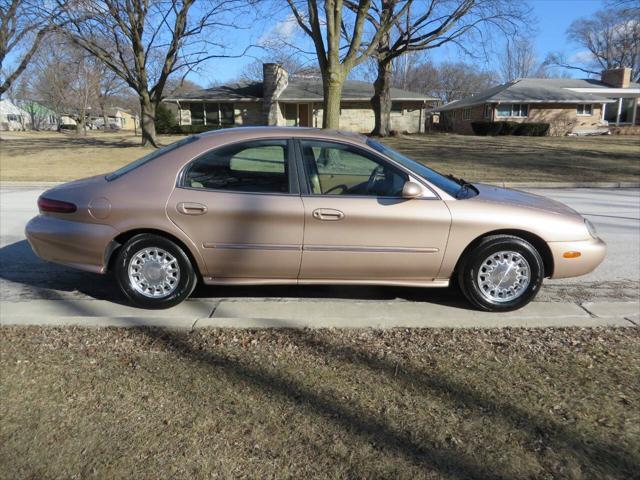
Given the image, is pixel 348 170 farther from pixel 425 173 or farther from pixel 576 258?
pixel 576 258

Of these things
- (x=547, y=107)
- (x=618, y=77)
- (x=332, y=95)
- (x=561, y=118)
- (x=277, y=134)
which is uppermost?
(x=618, y=77)

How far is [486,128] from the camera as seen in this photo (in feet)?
121

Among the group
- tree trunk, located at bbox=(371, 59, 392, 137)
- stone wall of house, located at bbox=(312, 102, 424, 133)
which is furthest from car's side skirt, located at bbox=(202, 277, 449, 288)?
stone wall of house, located at bbox=(312, 102, 424, 133)

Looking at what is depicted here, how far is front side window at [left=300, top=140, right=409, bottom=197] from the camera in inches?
171

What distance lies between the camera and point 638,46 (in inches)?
2721

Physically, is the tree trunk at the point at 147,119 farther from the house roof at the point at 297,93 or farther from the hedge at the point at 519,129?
the hedge at the point at 519,129

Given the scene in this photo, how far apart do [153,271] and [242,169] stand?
1166 millimetres

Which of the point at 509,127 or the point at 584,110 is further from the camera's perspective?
the point at 584,110

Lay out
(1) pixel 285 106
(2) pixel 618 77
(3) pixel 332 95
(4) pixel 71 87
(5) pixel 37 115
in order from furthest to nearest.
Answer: (5) pixel 37 115 < (4) pixel 71 87 < (2) pixel 618 77 < (1) pixel 285 106 < (3) pixel 332 95

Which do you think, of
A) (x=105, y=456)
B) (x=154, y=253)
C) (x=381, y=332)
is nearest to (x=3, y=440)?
(x=105, y=456)

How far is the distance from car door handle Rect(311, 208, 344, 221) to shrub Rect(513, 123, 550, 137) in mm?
35029

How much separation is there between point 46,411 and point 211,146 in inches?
96.2

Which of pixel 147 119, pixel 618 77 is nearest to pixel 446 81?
pixel 618 77

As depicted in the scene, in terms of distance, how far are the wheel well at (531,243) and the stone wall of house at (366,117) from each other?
3283cm
